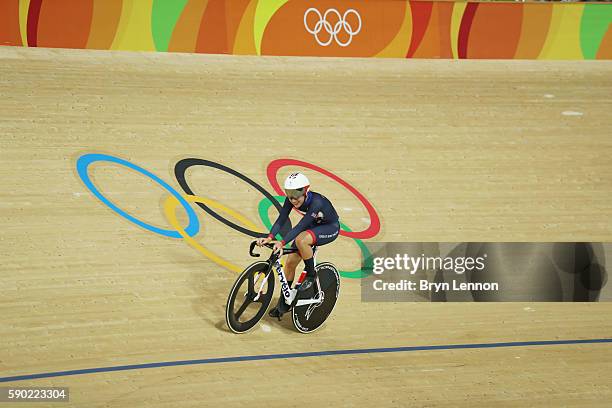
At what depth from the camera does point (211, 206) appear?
6102 mm

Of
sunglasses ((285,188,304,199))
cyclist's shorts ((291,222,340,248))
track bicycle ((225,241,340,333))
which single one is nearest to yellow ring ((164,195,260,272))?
track bicycle ((225,241,340,333))

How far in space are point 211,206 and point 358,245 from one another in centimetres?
143

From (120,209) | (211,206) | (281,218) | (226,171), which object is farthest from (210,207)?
(281,218)

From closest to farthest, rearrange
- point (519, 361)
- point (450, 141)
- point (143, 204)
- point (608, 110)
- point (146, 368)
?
point (146, 368) < point (519, 361) < point (143, 204) < point (450, 141) < point (608, 110)

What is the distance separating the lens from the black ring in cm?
599

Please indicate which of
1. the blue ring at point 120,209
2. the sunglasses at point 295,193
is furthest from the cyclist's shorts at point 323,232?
the blue ring at point 120,209

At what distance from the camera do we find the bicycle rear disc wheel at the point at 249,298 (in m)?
4.81

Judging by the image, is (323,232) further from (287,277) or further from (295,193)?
(287,277)

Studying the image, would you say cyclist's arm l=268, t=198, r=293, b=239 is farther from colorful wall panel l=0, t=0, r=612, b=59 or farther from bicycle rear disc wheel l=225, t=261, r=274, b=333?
colorful wall panel l=0, t=0, r=612, b=59

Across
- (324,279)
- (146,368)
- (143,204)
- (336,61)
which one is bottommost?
(146,368)

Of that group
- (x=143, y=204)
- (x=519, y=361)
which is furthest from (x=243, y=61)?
(x=519, y=361)

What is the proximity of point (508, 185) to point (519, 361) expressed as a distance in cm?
225

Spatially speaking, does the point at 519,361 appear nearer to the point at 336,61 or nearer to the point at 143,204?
the point at 143,204

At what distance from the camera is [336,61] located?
7.57 metres
